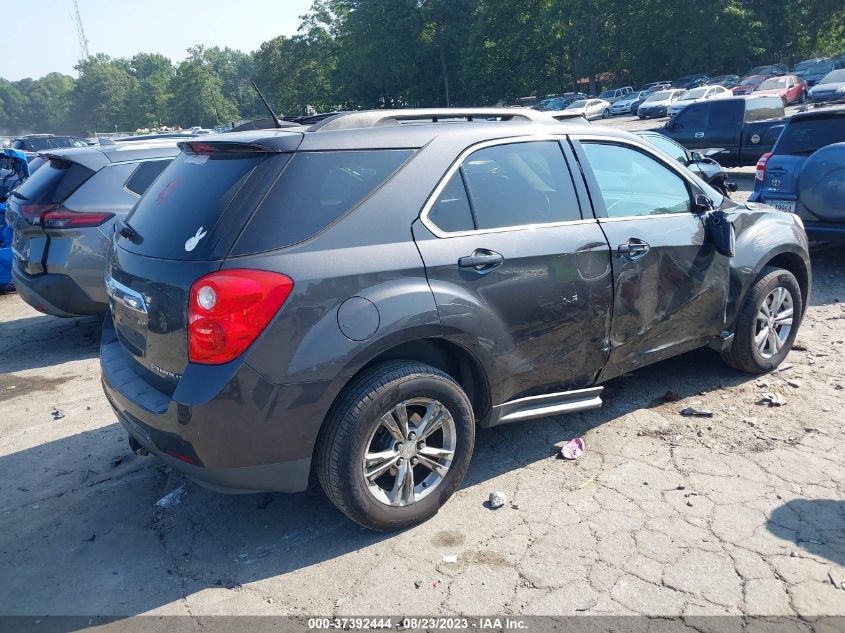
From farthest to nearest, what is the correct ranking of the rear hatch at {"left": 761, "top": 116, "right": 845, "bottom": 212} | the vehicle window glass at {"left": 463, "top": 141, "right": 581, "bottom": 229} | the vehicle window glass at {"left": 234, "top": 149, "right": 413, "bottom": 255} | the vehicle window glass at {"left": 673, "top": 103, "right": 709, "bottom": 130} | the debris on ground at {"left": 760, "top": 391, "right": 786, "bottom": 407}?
the vehicle window glass at {"left": 673, "top": 103, "right": 709, "bottom": 130}, the rear hatch at {"left": 761, "top": 116, "right": 845, "bottom": 212}, the debris on ground at {"left": 760, "top": 391, "right": 786, "bottom": 407}, the vehicle window glass at {"left": 463, "top": 141, "right": 581, "bottom": 229}, the vehicle window glass at {"left": 234, "top": 149, "right": 413, "bottom": 255}

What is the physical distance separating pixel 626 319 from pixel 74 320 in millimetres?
6322

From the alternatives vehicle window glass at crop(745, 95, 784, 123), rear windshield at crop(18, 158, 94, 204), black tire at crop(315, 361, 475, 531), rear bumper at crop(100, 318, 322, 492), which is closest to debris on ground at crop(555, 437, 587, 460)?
black tire at crop(315, 361, 475, 531)

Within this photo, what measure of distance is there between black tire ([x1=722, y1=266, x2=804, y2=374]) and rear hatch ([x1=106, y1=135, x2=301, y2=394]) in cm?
336

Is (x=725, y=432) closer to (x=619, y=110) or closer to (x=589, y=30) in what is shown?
(x=619, y=110)

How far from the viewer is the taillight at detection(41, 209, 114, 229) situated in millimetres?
6203

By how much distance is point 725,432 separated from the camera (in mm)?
4305

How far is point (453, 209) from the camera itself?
348 centimetres

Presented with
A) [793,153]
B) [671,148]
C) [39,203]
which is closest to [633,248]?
[39,203]

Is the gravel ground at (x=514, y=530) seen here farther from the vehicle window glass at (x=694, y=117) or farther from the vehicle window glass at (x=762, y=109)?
the vehicle window glass at (x=694, y=117)

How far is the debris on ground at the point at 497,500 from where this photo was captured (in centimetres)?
361

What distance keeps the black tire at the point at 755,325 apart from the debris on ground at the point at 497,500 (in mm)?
2279

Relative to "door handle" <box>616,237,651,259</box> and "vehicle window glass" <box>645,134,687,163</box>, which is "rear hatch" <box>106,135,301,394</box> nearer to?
"door handle" <box>616,237,651,259</box>

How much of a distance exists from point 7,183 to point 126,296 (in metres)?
6.76

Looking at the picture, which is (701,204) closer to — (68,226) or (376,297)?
(376,297)
